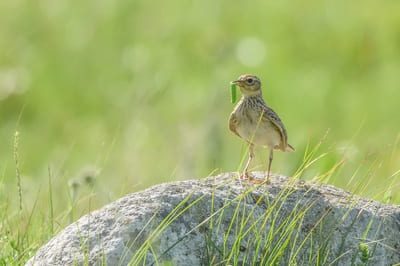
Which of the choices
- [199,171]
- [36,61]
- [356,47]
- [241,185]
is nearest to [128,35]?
[36,61]

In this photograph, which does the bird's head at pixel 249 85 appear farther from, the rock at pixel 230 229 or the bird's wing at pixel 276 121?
the rock at pixel 230 229

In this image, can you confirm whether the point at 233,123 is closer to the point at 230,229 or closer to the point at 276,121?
the point at 276,121

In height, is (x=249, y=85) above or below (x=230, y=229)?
above

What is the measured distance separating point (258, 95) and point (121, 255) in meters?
2.48

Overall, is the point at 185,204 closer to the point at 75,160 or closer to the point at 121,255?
the point at 121,255

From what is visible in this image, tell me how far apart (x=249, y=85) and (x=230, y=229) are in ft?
6.96

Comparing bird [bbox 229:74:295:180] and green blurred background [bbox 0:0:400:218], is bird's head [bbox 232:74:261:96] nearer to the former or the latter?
bird [bbox 229:74:295:180]

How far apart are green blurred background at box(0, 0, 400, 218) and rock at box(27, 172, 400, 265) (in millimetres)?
6731

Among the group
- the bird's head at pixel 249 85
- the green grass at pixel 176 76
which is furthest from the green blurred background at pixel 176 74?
the bird's head at pixel 249 85

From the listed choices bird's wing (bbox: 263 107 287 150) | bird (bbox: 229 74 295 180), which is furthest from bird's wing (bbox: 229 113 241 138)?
bird's wing (bbox: 263 107 287 150)

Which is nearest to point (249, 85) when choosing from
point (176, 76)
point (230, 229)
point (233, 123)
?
point (233, 123)

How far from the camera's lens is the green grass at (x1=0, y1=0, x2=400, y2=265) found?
15.5 meters

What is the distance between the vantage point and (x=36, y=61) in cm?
1922

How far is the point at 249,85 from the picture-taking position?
8.52 meters
